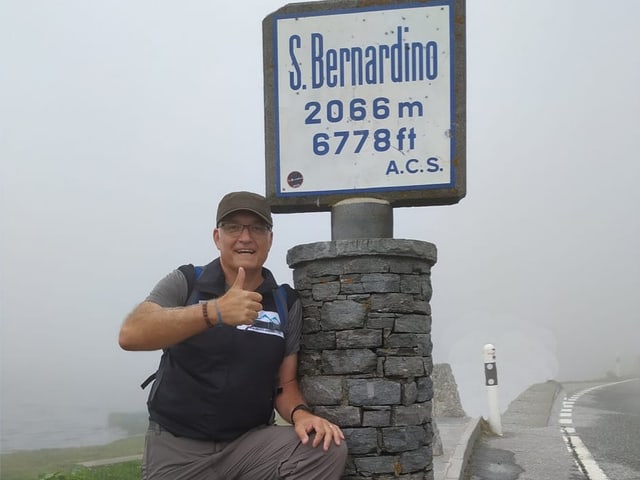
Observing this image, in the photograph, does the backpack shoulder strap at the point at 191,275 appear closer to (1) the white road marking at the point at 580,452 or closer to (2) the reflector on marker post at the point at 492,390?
(1) the white road marking at the point at 580,452

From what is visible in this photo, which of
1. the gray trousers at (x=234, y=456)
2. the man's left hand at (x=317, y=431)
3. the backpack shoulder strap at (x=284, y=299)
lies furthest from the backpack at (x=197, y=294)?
the man's left hand at (x=317, y=431)

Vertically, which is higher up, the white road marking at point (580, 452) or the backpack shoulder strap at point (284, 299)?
the backpack shoulder strap at point (284, 299)

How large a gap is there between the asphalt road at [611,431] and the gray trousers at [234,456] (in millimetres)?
4546

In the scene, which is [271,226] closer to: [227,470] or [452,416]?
[227,470]

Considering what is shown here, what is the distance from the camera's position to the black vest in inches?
130

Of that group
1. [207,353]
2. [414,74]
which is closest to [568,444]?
[414,74]

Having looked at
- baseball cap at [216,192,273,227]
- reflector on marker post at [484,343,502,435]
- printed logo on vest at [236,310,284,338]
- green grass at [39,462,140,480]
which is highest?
baseball cap at [216,192,273,227]

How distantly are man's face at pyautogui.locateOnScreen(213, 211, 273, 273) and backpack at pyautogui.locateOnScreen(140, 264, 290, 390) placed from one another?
0.20 m

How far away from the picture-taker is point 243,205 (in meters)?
3.47

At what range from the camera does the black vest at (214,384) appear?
10.9 feet

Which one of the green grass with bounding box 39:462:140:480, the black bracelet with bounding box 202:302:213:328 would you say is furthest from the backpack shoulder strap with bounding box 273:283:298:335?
the green grass with bounding box 39:462:140:480

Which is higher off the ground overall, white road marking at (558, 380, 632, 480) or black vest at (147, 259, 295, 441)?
black vest at (147, 259, 295, 441)

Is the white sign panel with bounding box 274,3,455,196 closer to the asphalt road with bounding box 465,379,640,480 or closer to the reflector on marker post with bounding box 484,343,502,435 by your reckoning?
the asphalt road with bounding box 465,379,640,480

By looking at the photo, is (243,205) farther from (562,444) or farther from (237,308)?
(562,444)
